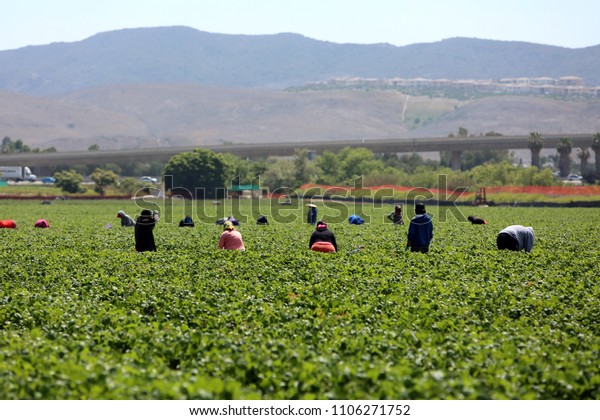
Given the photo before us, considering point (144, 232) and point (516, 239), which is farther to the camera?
point (516, 239)

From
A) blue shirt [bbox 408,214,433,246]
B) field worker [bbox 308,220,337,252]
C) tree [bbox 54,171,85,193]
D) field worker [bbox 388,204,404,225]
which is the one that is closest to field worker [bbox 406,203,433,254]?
blue shirt [bbox 408,214,433,246]

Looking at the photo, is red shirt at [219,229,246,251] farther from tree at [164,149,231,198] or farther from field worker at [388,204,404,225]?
tree at [164,149,231,198]

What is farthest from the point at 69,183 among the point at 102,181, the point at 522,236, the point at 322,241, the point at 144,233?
the point at 522,236

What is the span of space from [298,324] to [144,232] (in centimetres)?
1400

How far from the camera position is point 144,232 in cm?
2941

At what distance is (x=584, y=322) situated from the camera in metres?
17.0

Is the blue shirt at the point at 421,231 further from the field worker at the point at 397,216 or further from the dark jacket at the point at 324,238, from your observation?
the field worker at the point at 397,216

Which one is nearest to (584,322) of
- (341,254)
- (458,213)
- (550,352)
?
(550,352)

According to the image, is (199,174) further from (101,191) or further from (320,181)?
(320,181)

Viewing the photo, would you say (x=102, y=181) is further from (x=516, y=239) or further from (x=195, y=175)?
(x=516, y=239)

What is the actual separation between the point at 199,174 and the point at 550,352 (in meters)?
109

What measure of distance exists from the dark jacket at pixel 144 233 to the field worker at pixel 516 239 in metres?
10.6

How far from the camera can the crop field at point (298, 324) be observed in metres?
12.1

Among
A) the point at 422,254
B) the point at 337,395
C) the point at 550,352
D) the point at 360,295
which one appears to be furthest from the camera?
the point at 422,254
